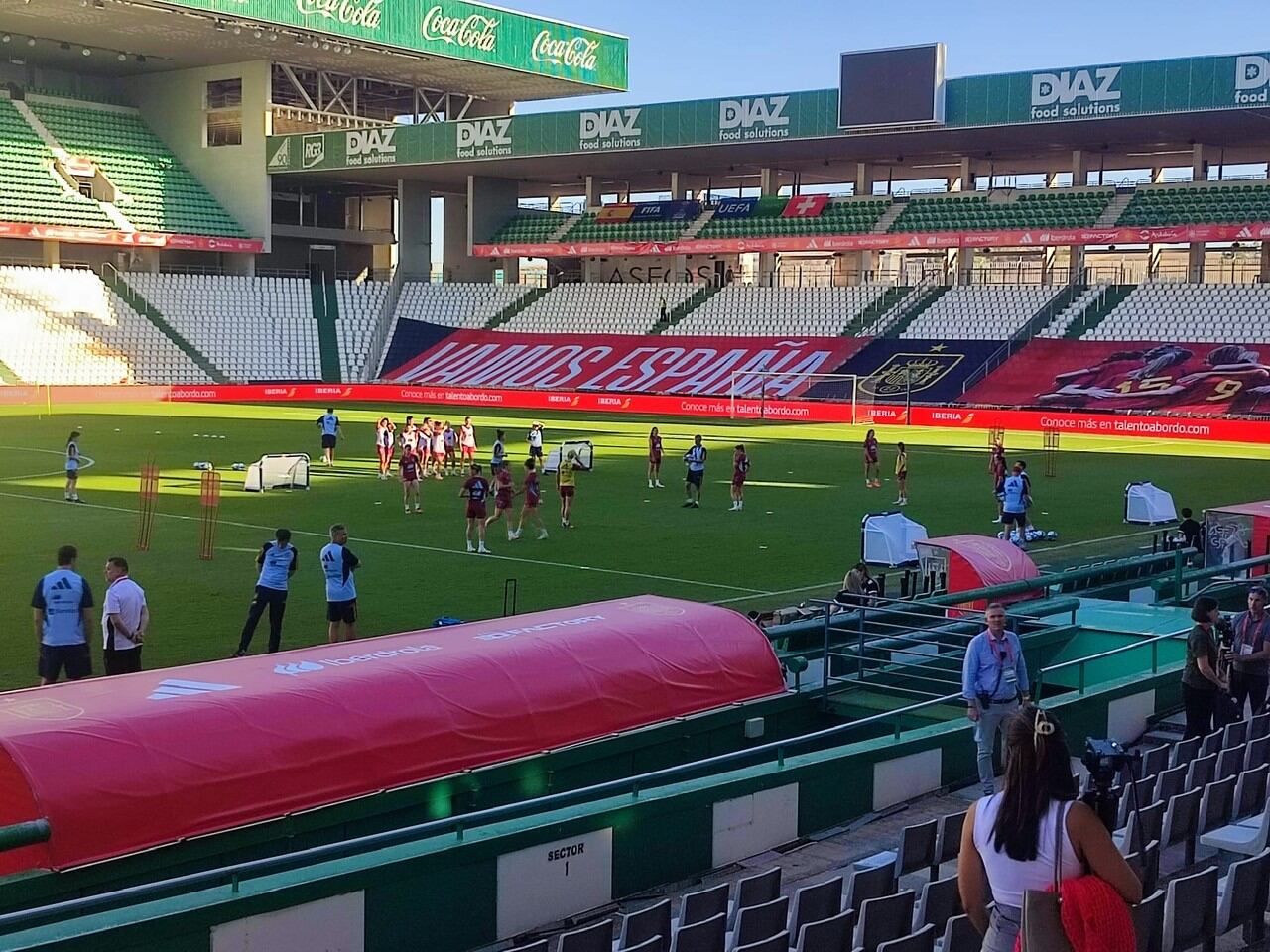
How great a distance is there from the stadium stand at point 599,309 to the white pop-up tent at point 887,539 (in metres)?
54.0

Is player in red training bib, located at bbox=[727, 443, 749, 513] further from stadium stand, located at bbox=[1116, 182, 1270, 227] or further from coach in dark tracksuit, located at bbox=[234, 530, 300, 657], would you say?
stadium stand, located at bbox=[1116, 182, 1270, 227]

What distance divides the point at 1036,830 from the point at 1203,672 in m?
7.75

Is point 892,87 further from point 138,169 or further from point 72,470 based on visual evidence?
point 72,470

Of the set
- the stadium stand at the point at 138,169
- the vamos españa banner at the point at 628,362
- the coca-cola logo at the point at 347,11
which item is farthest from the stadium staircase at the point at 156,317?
the coca-cola logo at the point at 347,11

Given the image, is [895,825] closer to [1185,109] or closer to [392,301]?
[1185,109]

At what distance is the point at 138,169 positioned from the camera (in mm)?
78375

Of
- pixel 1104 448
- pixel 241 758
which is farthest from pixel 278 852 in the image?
pixel 1104 448

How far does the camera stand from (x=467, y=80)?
81.5 meters

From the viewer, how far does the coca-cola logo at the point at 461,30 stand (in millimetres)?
73562

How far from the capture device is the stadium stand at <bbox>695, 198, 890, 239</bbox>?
7106 cm

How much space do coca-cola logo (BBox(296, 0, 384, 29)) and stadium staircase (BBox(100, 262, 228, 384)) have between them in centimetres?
1617

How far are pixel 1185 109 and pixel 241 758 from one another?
2148 inches

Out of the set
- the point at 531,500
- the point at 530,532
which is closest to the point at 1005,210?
the point at 530,532

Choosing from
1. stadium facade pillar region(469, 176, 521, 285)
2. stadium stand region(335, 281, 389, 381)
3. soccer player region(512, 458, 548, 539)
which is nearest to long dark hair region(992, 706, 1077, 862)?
soccer player region(512, 458, 548, 539)
